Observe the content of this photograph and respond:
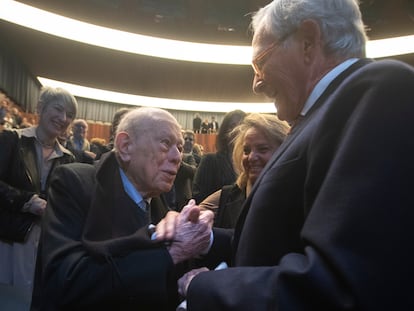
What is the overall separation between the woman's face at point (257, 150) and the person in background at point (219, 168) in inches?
29.6

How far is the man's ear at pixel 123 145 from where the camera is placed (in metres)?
1.80

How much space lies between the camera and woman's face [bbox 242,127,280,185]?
2.38 meters

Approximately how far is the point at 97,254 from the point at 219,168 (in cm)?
186

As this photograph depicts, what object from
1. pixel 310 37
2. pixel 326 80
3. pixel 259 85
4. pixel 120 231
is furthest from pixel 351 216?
pixel 120 231

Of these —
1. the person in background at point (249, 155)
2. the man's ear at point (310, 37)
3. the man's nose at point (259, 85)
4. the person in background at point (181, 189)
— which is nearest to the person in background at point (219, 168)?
the person in background at point (181, 189)

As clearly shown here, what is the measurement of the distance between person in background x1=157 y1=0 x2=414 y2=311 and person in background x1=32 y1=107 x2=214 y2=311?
1.05ft

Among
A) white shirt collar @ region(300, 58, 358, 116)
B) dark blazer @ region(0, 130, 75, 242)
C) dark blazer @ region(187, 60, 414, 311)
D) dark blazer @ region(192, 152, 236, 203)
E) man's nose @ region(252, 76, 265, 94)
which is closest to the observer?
dark blazer @ region(187, 60, 414, 311)

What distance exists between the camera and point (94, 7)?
28.6 ft

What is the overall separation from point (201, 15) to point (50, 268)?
939cm

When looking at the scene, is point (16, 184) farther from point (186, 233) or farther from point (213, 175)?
point (186, 233)

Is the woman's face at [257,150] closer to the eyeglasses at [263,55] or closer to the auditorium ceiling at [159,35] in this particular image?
the eyeglasses at [263,55]

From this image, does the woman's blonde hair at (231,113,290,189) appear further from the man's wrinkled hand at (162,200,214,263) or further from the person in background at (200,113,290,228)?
the man's wrinkled hand at (162,200,214,263)

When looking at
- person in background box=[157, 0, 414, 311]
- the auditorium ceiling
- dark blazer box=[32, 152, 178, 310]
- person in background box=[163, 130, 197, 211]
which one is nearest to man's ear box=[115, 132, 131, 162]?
dark blazer box=[32, 152, 178, 310]

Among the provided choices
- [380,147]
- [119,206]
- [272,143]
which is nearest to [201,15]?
[272,143]
